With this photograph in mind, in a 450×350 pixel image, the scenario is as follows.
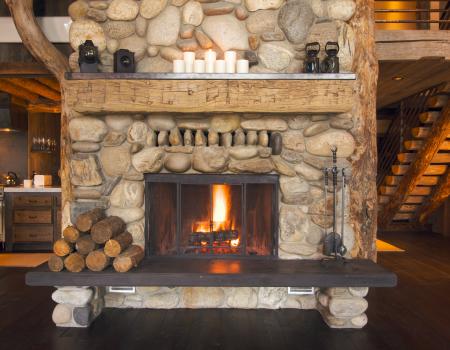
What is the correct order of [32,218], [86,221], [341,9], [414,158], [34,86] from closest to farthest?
1. [86,221]
2. [341,9]
3. [32,218]
4. [34,86]
5. [414,158]

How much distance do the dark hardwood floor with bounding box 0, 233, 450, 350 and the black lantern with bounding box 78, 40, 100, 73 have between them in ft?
5.73

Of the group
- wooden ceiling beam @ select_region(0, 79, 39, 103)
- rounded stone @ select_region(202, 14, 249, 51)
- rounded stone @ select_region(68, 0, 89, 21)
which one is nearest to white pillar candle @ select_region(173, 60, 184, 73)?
rounded stone @ select_region(202, 14, 249, 51)

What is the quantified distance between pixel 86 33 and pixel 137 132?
0.80 metres

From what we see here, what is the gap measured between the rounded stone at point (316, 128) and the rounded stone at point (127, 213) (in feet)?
4.45

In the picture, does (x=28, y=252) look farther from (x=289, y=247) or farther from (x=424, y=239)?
(x=424, y=239)

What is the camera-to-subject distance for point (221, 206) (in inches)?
124

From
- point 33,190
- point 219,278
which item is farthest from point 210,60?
point 33,190

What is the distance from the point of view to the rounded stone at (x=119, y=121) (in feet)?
9.80

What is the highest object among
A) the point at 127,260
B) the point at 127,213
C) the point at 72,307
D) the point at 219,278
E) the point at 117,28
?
the point at 117,28

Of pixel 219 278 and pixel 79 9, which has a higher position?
pixel 79 9

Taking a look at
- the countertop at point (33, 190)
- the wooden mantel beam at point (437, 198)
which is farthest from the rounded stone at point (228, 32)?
the wooden mantel beam at point (437, 198)

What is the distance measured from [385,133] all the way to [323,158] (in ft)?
17.0

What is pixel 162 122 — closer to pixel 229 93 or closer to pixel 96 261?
pixel 229 93

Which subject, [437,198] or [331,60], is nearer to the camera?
[331,60]
